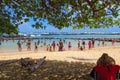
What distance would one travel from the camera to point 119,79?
7.31 m

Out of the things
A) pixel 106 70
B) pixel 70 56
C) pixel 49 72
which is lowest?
pixel 70 56

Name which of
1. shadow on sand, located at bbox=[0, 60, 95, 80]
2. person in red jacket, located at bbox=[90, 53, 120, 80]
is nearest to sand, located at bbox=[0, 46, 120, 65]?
shadow on sand, located at bbox=[0, 60, 95, 80]

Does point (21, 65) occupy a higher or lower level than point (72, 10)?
lower

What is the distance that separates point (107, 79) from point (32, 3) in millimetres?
6895

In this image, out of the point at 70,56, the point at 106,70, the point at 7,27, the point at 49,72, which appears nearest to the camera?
the point at 106,70

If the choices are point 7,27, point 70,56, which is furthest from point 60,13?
point 70,56

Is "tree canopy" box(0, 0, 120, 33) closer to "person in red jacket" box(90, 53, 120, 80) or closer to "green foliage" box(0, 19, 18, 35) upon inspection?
"green foliage" box(0, 19, 18, 35)

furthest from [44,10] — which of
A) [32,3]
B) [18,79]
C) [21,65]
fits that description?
[21,65]

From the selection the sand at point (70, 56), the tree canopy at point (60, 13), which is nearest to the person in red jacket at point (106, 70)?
the tree canopy at point (60, 13)

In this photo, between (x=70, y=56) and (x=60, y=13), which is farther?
(x=70, y=56)

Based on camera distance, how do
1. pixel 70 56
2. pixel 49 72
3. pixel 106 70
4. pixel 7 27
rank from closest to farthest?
pixel 106 70 → pixel 7 27 → pixel 49 72 → pixel 70 56

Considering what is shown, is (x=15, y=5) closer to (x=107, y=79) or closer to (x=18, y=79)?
(x=18, y=79)

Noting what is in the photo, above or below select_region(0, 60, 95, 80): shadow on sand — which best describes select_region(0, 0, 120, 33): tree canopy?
above

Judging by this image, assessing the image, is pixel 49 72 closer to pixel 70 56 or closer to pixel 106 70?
pixel 106 70
